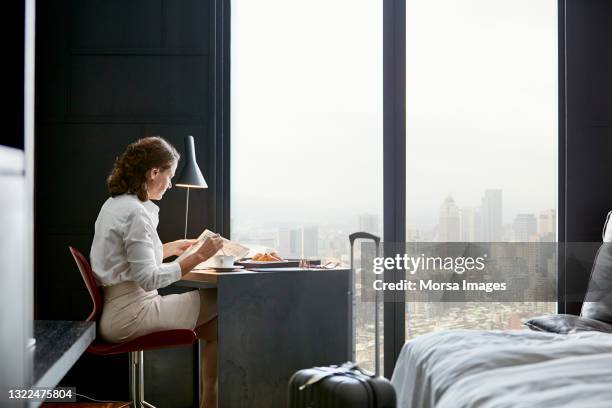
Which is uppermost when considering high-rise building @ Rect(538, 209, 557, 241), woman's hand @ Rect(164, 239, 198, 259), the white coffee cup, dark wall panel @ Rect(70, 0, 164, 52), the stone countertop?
dark wall panel @ Rect(70, 0, 164, 52)

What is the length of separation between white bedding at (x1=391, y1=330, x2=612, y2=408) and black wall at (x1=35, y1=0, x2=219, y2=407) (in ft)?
5.82

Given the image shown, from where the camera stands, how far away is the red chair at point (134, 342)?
2.65 meters

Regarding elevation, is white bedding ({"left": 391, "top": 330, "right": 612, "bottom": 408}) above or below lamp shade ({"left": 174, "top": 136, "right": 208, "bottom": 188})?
below

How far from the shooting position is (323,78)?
3.82 m

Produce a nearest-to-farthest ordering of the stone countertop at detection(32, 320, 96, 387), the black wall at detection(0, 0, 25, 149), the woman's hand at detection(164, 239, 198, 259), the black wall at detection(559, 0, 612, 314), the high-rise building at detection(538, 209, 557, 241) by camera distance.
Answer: the black wall at detection(0, 0, 25, 149), the stone countertop at detection(32, 320, 96, 387), the woman's hand at detection(164, 239, 198, 259), the black wall at detection(559, 0, 612, 314), the high-rise building at detection(538, 209, 557, 241)

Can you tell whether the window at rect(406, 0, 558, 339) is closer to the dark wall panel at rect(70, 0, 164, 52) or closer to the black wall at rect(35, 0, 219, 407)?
the black wall at rect(35, 0, 219, 407)

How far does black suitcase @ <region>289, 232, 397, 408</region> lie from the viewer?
1853 millimetres

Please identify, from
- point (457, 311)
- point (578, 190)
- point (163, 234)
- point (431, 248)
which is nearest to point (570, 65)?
point (578, 190)

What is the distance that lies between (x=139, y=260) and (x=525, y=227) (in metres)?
2.28

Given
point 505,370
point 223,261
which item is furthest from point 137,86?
point 505,370

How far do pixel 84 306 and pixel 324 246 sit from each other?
1.38 m

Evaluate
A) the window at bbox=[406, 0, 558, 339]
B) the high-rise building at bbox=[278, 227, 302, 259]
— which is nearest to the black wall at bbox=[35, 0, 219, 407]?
the high-rise building at bbox=[278, 227, 302, 259]

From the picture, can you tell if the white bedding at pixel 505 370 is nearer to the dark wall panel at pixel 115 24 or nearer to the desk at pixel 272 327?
the desk at pixel 272 327

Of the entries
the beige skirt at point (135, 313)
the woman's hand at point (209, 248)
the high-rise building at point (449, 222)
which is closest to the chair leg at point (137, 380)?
the beige skirt at point (135, 313)
